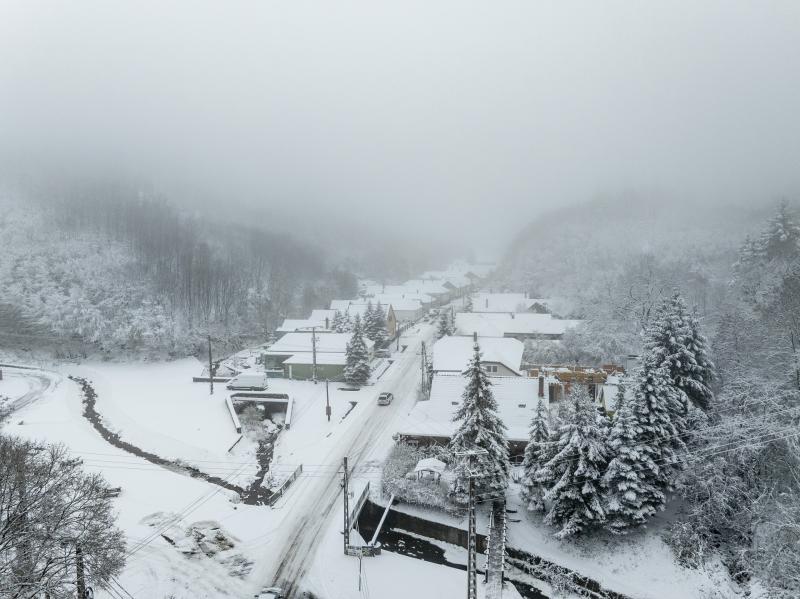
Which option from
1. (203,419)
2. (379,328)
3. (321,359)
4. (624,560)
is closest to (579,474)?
(624,560)

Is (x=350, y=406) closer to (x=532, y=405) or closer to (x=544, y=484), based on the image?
(x=532, y=405)

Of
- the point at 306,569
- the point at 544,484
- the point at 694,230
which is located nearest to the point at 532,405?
the point at 544,484

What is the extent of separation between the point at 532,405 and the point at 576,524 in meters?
12.6

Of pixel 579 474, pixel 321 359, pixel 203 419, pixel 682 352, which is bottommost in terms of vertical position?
pixel 203 419

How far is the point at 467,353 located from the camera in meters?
49.2

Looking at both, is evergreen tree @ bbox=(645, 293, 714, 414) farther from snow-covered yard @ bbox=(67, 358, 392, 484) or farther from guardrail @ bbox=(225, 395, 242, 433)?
guardrail @ bbox=(225, 395, 242, 433)

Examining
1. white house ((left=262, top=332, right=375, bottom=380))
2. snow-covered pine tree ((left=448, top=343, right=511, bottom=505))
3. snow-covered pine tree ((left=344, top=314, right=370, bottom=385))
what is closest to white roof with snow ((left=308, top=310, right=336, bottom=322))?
white house ((left=262, top=332, right=375, bottom=380))

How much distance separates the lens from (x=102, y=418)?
133 feet

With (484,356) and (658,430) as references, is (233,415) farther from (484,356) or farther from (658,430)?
(658,430)

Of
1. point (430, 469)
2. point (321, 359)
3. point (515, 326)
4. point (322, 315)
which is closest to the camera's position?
point (430, 469)

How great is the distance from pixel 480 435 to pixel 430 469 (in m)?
5.86

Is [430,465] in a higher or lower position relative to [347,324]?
lower

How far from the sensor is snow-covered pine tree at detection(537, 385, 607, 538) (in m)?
22.7

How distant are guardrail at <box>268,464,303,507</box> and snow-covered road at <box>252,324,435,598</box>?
560 millimetres
